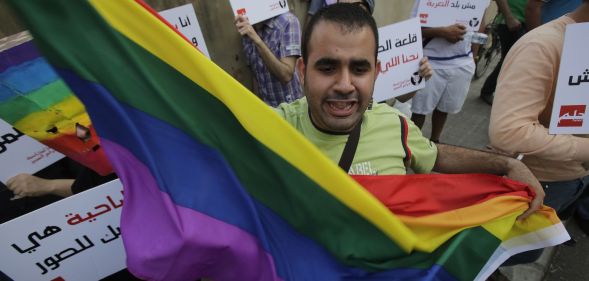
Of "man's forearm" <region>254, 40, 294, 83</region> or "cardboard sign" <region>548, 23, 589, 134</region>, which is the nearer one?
"cardboard sign" <region>548, 23, 589, 134</region>

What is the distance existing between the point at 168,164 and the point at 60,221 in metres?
0.63

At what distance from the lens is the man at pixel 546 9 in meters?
3.23

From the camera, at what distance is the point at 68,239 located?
5.08 feet

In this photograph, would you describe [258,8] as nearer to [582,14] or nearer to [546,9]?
[582,14]

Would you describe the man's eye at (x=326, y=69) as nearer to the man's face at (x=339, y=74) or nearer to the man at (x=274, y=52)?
the man's face at (x=339, y=74)

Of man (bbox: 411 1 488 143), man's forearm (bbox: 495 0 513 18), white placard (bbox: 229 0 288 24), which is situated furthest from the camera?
man's forearm (bbox: 495 0 513 18)

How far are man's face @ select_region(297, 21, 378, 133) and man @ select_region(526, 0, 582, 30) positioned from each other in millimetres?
2848

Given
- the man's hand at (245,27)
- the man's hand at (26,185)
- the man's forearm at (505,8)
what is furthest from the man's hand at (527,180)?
the man's forearm at (505,8)

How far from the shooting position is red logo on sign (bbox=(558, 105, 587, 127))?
175 centimetres

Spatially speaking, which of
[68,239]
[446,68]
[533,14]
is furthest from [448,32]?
[68,239]

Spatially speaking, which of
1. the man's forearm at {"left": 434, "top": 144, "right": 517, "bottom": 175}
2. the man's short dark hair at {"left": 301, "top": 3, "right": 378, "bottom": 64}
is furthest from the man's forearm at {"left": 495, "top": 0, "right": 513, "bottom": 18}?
the man's short dark hair at {"left": 301, "top": 3, "right": 378, "bottom": 64}

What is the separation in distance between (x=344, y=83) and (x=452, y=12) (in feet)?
8.15

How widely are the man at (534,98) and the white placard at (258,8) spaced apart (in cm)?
172

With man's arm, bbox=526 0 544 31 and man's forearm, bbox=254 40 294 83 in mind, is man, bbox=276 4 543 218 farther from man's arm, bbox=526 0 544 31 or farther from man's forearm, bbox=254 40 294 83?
man's arm, bbox=526 0 544 31
